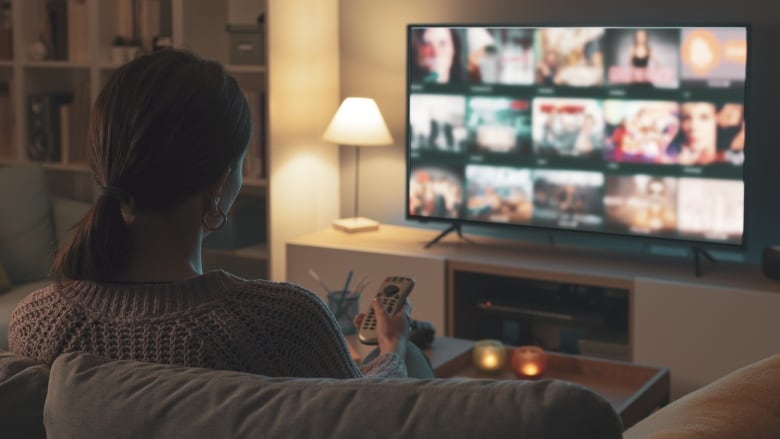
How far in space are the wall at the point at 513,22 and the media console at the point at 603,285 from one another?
16 cm

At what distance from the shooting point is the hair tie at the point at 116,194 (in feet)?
5.07

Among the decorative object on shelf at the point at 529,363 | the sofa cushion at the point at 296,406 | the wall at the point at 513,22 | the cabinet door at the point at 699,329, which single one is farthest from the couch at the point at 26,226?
the sofa cushion at the point at 296,406

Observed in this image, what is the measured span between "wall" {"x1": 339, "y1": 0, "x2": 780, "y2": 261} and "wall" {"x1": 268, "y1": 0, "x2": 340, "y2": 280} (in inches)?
4.0

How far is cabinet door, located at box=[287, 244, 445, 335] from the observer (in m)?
4.14

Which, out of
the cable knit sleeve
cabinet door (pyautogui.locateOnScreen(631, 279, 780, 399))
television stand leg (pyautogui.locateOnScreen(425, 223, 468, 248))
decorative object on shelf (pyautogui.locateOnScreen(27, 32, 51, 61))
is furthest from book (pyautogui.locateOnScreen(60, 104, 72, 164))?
the cable knit sleeve

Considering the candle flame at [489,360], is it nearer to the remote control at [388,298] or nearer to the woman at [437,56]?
the remote control at [388,298]

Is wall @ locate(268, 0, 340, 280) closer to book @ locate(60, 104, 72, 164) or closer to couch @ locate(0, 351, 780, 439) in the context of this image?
book @ locate(60, 104, 72, 164)

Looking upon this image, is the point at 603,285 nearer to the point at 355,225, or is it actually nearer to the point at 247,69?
the point at 355,225

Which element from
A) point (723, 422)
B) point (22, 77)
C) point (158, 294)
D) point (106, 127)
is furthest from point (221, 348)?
point (22, 77)

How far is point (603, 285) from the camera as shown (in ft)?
12.6

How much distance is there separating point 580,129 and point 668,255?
1.85 ft

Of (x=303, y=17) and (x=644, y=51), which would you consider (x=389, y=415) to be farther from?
(x=303, y=17)

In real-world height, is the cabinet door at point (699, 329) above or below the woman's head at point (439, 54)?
below

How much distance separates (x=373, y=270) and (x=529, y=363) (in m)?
1.34
